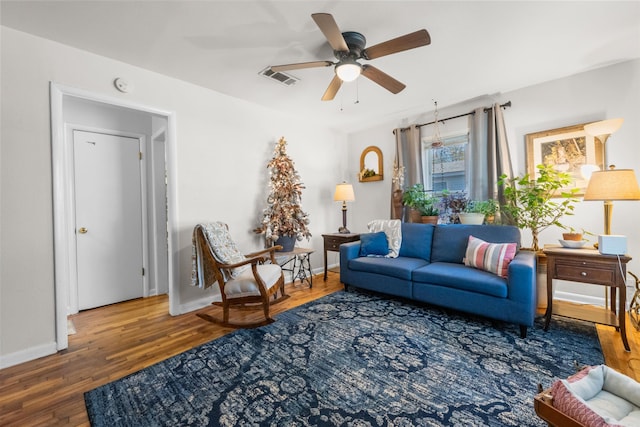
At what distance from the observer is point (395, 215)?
14.8 feet

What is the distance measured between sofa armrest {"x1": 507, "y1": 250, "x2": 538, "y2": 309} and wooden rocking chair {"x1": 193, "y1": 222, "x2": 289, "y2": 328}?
2.19m

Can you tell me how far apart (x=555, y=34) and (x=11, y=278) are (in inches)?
193

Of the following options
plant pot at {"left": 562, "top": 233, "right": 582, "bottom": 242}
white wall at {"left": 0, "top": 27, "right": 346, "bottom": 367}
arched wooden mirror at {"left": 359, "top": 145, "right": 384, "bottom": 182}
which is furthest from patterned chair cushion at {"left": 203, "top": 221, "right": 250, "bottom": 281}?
plant pot at {"left": 562, "top": 233, "right": 582, "bottom": 242}

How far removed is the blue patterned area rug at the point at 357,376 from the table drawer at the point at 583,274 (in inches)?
20.0

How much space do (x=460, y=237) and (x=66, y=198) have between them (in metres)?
4.60

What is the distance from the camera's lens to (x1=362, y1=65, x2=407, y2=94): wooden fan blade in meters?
2.39

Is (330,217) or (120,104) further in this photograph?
(330,217)

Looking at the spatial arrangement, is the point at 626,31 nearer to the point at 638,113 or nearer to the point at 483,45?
the point at 638,113

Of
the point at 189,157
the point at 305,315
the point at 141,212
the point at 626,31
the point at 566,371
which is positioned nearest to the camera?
the point at 566,371

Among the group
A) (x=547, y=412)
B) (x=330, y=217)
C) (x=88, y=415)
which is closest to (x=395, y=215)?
(x=330, y=217)

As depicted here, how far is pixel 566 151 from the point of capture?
3.19 m

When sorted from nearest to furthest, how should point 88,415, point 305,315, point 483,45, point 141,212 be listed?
point 88,415
point 483,45
point 305,315
point 141,212

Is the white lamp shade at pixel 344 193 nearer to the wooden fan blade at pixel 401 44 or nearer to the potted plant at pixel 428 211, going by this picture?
the potted plant at pixel 428 211

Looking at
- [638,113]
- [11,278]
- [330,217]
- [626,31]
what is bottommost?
[11,278]
